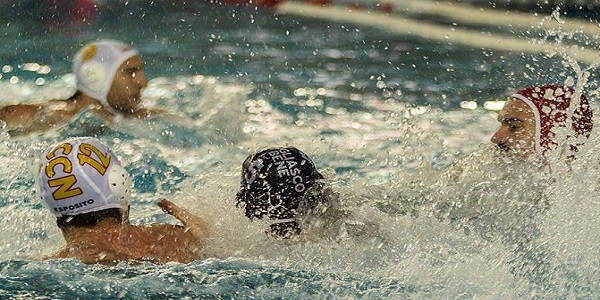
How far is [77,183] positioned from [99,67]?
1.81m

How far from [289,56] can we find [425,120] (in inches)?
57.6

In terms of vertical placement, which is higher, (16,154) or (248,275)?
(248,275)

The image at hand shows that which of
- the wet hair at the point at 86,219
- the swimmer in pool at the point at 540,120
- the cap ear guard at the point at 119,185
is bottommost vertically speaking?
the wet hair at the point at 86,219

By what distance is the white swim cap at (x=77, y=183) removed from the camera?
10.3 ft

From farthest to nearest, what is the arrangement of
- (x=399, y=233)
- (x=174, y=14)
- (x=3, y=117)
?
1. (x=174, y=14)
2. (x=3, y=117)
3. (x=399, y=233)

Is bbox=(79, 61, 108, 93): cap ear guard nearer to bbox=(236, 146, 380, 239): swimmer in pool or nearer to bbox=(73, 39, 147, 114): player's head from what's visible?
bbox=(73, 39, 147, 114): player's head

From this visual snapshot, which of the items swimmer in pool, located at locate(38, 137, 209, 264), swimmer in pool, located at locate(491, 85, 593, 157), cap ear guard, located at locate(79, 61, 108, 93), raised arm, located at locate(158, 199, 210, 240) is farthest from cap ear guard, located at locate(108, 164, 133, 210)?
cap ear guard, located at locate(79, 61, 108, 93)

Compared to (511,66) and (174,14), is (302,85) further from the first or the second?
(174,14)

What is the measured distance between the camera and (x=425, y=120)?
19.0 ft

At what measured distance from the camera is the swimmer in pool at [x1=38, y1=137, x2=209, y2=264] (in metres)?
3.12

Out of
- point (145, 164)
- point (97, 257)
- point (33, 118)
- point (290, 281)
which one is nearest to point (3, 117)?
point (33, 118)

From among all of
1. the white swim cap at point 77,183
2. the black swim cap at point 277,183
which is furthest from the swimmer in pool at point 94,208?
the black swim cap at point 277,183

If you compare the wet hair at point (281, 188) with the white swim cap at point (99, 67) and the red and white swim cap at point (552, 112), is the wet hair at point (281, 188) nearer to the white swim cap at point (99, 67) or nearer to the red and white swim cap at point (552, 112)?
the red and white swim cap at point (552, 112)

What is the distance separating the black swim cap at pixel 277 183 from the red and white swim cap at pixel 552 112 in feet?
3.21
